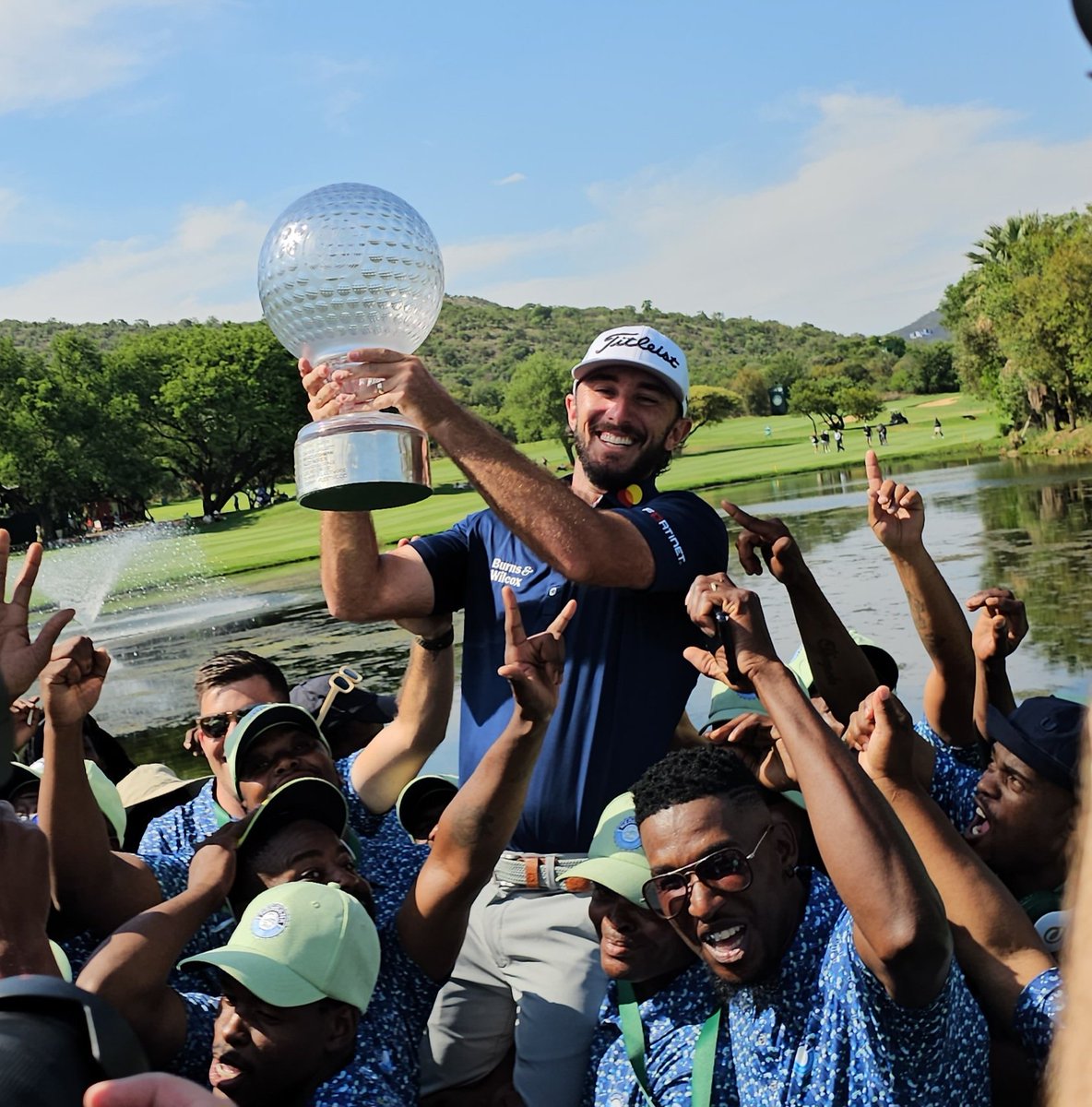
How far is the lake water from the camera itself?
11.2m

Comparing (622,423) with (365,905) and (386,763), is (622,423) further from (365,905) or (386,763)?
(365,905)

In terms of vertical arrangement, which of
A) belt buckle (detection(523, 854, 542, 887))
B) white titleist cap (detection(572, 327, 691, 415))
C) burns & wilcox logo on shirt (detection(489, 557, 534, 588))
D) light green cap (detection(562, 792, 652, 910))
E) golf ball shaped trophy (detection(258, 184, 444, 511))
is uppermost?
golf ball shaped trophy (detection(258, 184, 444, 511))

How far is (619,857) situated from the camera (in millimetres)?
2998

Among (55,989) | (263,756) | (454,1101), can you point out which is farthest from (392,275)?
(55,989)

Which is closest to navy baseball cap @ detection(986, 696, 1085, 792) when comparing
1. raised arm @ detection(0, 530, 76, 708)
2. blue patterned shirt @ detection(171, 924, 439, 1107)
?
blue patterned shirt @ detection(171, 924, 439, 1107)

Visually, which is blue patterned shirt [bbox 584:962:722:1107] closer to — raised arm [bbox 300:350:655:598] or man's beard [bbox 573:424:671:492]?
raised arm [bbox 300:350:655:598]

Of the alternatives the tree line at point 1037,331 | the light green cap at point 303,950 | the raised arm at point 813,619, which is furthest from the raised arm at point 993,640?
the tree line at point 1037,331

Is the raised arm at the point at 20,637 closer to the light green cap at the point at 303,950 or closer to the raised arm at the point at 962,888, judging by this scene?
the light green cap at the point at 303,950

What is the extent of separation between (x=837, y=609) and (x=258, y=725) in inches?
462

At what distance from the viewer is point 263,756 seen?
3.80m

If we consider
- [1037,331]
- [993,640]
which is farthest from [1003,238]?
[993,640]

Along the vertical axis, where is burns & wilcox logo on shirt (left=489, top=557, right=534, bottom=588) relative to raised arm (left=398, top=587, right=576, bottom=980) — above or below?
above

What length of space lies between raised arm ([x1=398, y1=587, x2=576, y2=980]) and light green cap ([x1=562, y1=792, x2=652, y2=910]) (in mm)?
243

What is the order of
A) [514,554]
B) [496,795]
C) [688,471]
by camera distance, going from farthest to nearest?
1. [688,471]
2. [514,554]
3. [496,795]
